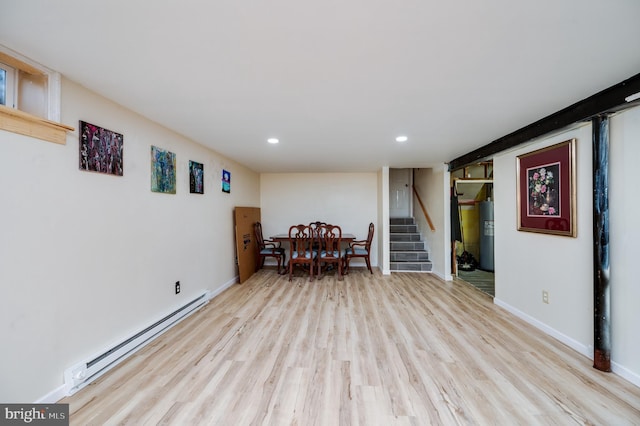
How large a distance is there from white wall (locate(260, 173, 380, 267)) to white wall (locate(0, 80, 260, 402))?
3018mm

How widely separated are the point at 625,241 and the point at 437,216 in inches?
119

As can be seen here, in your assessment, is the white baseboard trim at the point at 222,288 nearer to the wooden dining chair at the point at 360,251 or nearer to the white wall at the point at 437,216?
the wooden dining chair at the point at 360,251

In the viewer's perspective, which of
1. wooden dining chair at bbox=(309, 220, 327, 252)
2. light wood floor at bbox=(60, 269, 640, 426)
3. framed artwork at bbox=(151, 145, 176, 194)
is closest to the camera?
light wood floor at bbox=(60, 269, 640, 426)

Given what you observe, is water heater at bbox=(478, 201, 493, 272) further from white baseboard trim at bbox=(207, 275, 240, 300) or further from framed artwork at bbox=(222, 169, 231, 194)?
framed artwork at bbox=(222, 169, 231, 194)

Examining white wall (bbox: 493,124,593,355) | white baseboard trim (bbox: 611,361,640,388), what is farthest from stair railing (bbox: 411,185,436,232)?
white baseboard trim (bbox: 611,361,640,388)

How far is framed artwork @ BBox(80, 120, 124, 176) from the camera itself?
5.70ft

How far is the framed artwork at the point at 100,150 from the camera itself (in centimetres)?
174

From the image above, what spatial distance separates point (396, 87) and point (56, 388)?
2.94 meters

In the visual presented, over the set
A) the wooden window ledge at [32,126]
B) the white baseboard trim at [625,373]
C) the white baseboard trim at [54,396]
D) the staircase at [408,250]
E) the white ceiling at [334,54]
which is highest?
the white ceiling at [334,54]

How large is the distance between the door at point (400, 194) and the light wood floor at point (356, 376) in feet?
13.1

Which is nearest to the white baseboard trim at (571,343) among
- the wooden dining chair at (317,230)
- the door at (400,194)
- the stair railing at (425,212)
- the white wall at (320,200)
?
the stair railing at (425,212)

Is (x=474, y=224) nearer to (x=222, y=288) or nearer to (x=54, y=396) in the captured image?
(x=222, y=288)

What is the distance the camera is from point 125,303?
6.75 feet

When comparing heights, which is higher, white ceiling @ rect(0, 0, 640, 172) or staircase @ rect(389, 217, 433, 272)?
white ceiling @ rect(0, 0, 640, 172)
